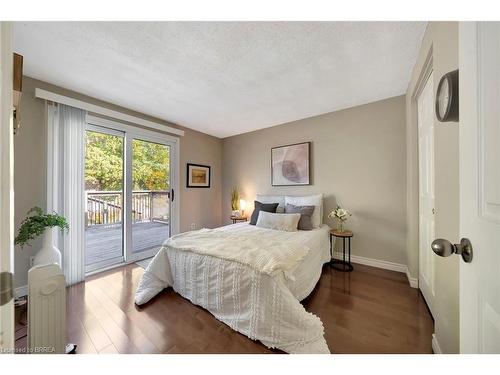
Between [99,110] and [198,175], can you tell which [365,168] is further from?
[99,110]

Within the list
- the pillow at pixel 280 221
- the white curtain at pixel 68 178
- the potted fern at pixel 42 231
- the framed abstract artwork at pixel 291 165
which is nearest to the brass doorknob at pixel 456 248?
the pillow at pixel 280 221

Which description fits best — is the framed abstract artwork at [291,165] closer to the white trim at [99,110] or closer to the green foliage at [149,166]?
the white trim at [99,110]

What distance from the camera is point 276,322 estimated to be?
1.35 m

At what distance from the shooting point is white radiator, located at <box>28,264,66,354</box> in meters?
1.07

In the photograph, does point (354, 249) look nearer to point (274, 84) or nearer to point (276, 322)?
point (276, 322)

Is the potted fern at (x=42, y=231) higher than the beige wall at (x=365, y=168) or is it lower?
lower

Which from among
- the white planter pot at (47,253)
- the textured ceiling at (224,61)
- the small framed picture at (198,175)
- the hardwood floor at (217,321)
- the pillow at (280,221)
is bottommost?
the hardwood floor at (217,321)

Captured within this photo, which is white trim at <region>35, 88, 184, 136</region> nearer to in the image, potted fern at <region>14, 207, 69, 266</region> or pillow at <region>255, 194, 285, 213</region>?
potted fern at <region>14, 207, 69, 266</region>

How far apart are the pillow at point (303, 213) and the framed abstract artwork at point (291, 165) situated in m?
0.55

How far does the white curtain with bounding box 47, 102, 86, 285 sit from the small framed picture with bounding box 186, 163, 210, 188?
166cm

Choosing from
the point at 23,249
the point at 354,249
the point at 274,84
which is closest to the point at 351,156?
the point at 354,249

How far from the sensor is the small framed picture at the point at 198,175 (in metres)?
3.81

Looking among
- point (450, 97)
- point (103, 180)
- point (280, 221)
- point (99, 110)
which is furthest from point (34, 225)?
point (450, 97)
